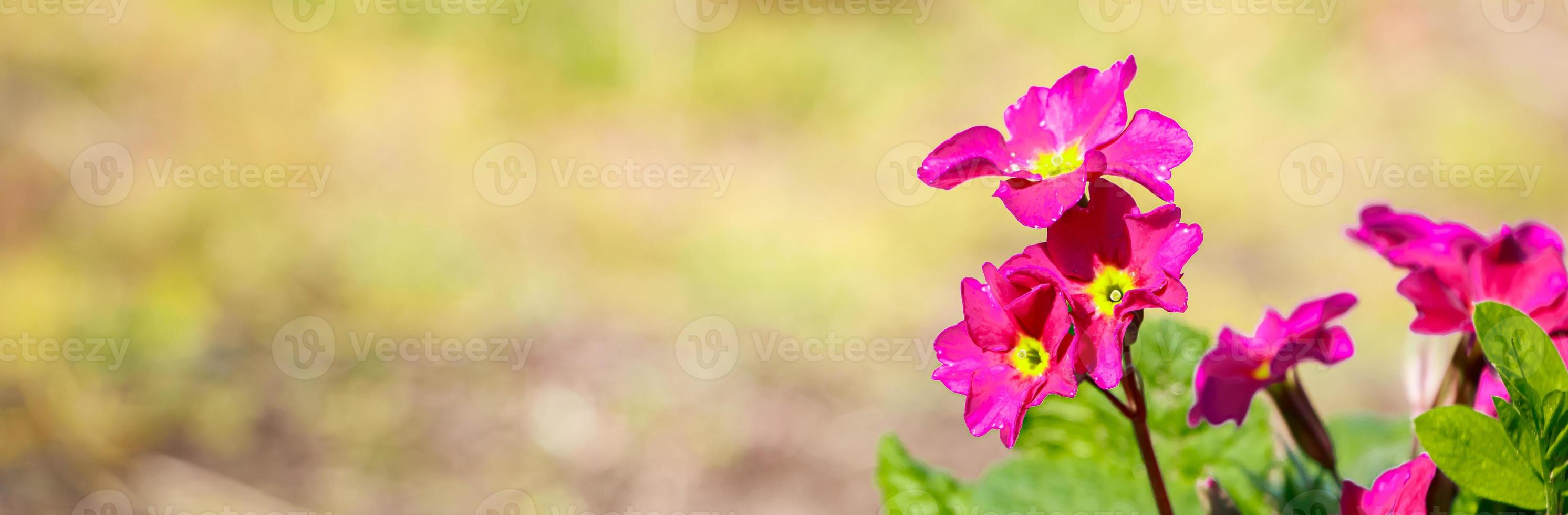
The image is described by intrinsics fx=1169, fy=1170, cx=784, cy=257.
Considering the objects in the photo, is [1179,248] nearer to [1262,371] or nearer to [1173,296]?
[1173,296]

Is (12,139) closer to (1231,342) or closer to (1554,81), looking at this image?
(1231,342)

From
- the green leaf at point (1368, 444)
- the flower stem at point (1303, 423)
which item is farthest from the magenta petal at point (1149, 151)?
the green leaf at point (1368, 444)

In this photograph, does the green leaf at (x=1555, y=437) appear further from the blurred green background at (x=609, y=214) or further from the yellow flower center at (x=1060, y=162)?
the blurred green background at (x=609, y=214)

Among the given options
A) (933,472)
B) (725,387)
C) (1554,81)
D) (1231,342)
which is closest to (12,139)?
(725,387)

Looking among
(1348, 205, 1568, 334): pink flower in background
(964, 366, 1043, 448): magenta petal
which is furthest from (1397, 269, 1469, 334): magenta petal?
(964, 366, 1043, 448): magenta petal

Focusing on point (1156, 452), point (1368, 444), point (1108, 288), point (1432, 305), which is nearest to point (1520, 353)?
point (1432, 305)

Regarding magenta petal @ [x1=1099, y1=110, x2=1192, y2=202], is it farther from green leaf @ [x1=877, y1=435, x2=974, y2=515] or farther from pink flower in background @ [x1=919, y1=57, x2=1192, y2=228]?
green leaf @ [x1=877, y1=435, x2=974, y2=515]
